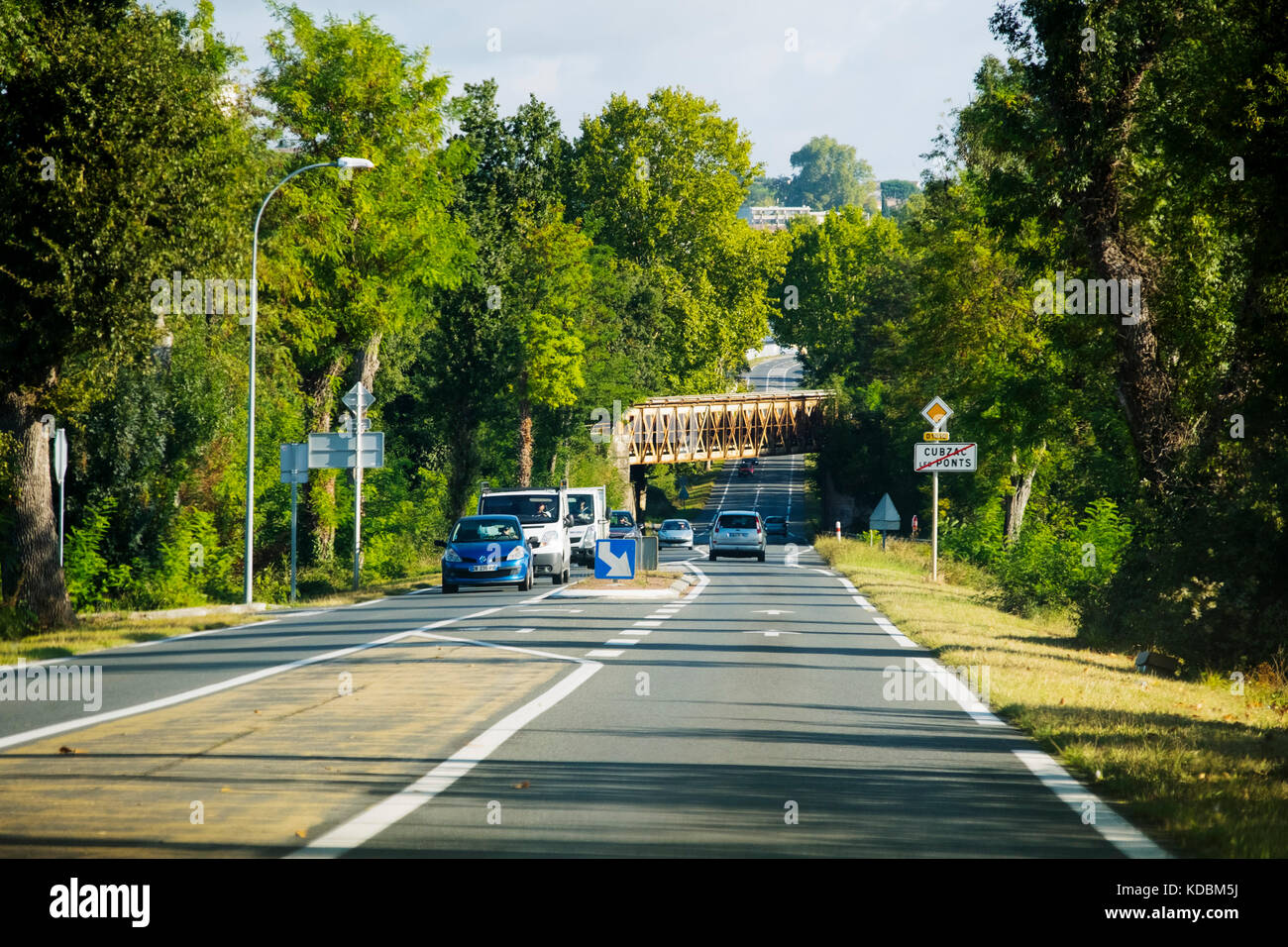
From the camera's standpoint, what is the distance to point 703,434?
92688 millimetres

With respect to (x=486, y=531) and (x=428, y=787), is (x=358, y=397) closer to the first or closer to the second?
(x=486, y=531)

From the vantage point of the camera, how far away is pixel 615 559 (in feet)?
98.4

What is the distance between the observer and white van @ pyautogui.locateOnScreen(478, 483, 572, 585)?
34906 millimetres

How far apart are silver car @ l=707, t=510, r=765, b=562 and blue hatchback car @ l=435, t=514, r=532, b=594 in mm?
21449

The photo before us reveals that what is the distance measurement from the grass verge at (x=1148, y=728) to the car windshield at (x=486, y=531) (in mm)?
10765

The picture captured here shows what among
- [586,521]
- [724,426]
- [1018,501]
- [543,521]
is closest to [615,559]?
[543,521]

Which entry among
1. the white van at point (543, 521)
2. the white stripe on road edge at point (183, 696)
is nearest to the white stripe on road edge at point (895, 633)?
the white stripe on road edge at point (183, 696)

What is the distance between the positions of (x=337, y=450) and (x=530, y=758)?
80.2 feet

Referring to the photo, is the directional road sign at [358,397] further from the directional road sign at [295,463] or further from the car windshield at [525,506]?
the car windshield at [525,506]

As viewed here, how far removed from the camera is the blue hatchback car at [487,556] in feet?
105

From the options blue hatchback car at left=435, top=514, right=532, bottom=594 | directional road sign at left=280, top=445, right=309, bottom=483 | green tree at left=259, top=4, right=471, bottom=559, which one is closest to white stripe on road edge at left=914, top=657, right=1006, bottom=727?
blue hatchback car at left=435, top=514, right=532, bottom=594

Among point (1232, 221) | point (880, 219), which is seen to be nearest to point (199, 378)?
point (1232, 221)
